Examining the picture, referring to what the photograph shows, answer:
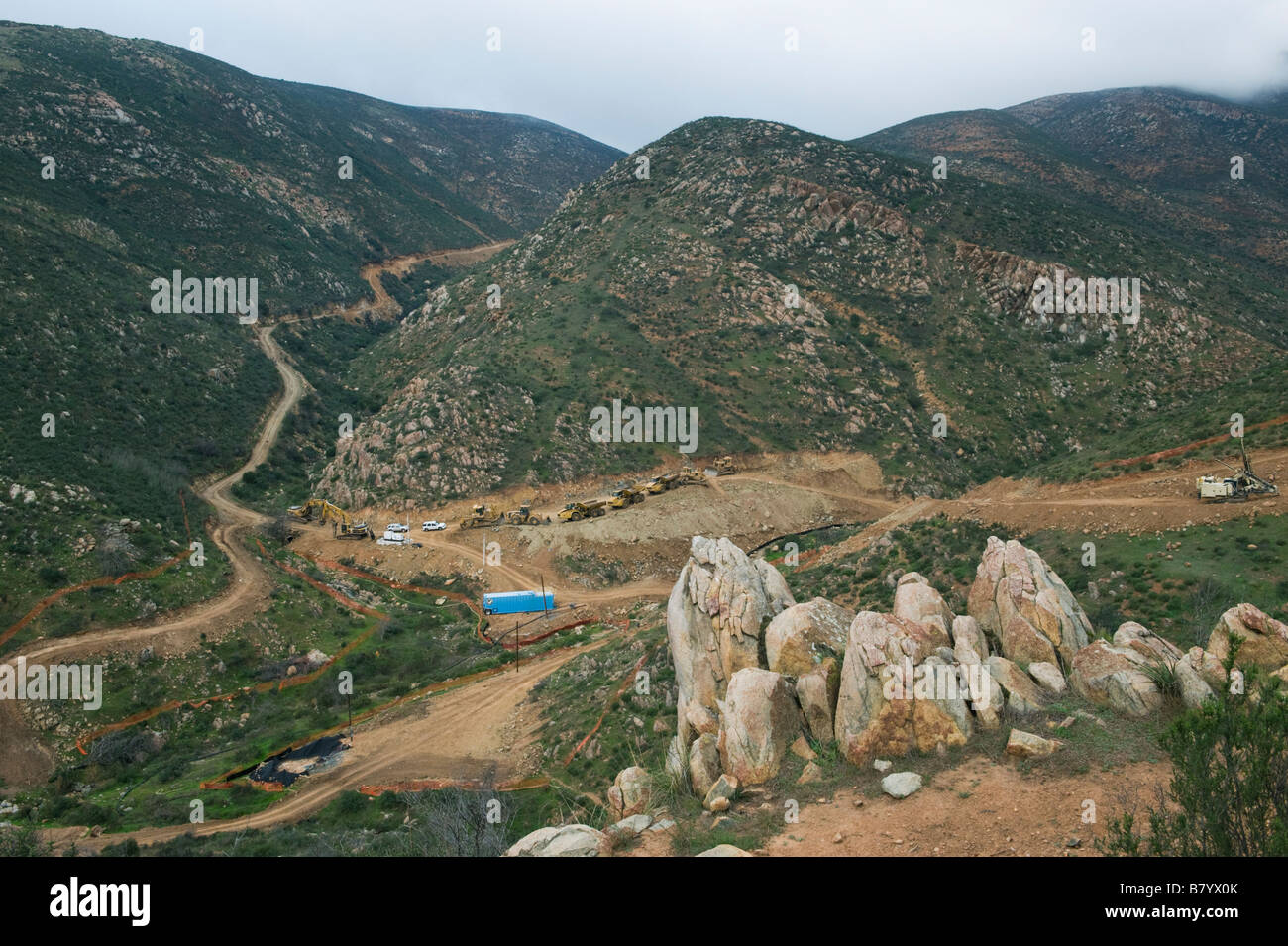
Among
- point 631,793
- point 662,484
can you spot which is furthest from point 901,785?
point 662,484

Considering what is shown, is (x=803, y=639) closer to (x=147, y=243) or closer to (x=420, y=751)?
(x=420, y=751)

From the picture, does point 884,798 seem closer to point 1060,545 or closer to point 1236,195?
point 1060,545

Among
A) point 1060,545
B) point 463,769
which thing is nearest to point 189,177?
point 463,769

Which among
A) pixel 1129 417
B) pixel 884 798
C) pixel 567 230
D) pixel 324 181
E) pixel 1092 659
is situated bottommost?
pixel 884 798

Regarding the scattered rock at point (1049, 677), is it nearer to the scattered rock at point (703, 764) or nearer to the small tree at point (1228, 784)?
the small tree at point (1228, 784)

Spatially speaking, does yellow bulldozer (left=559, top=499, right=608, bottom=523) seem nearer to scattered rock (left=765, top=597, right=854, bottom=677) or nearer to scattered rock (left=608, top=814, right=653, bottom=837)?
scattered rock (left=765, top=597, right=854, bottom=677)

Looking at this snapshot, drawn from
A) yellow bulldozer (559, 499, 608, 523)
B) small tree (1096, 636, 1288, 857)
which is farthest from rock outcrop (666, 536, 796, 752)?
yellow bulldozer (559, 499, 608, 523)
